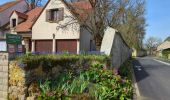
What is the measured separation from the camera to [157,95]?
35.4 feet

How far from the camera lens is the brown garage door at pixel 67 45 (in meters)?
25.1

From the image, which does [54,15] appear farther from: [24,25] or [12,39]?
[12,39]

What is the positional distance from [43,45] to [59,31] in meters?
2.70

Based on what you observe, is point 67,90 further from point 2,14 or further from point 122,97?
point 2,14

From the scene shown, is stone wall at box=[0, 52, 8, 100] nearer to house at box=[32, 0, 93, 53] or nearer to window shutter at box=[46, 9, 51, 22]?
house at box=[32, 0, 93, 53]

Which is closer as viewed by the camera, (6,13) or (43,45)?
(43,45)

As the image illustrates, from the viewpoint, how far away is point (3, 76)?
26.2 feet

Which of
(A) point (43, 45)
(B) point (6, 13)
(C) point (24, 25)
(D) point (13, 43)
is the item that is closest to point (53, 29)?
(A) point (43, 45)

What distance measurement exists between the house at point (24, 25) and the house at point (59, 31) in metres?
1.49

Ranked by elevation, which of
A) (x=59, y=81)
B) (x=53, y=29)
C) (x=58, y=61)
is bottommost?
(x=59, y=81)

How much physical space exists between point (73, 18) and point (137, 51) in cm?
6319

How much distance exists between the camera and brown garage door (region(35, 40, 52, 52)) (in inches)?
1049

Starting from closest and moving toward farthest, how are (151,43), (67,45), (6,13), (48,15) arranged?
(67,45) → (48,15) → (6,13) → (151,43)

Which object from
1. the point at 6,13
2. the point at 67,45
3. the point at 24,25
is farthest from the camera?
the point at 6,13
